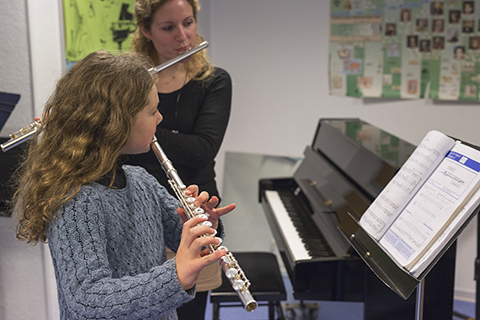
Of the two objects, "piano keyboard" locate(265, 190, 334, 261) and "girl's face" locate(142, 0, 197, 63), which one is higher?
"girl's face" locate(142, 0, 197, 63)

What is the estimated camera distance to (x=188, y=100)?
4.89 feet

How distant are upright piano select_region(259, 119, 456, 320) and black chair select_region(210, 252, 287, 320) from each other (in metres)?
0.10

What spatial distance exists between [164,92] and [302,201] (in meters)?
1.11

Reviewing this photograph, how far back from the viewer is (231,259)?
0.94 m

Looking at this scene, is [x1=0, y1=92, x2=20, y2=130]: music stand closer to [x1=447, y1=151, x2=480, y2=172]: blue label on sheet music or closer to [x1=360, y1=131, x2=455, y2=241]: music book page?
[x1=360, y1=131, x2=455, y2=241]: music book page

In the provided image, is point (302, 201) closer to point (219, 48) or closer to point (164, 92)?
point (164, 92)

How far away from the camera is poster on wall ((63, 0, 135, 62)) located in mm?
2021

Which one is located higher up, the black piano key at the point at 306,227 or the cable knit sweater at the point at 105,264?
the cable knit sweater at the point at 105,264

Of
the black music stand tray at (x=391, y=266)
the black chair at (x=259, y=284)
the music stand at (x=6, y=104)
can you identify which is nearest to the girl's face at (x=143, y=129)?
the black music stand tray at (x=391, y=266)

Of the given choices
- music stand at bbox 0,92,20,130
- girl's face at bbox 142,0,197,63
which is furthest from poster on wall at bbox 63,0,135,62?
girl's face at bbox 142,0,197,63

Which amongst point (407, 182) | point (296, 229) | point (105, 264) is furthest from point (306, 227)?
point (105, 264)

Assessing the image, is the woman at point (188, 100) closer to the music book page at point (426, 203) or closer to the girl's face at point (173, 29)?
the girl's face at point (173, 29)

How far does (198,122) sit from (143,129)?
1.63 ft

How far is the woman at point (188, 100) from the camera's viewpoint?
4.74ft
